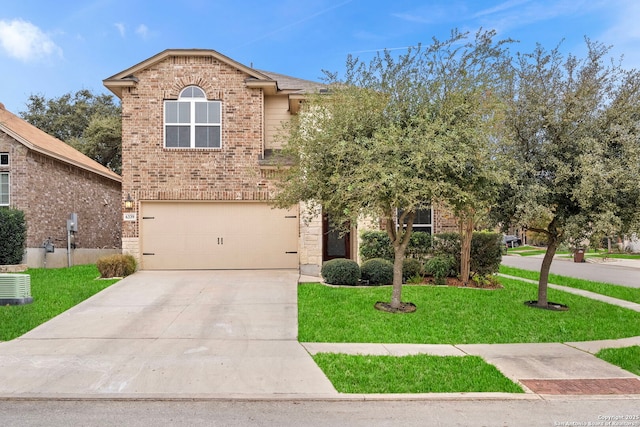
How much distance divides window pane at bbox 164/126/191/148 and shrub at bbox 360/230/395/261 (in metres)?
6.13

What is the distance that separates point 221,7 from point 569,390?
13.6m

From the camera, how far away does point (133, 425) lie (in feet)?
14.7

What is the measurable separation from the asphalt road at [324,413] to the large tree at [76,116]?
29.7 meters

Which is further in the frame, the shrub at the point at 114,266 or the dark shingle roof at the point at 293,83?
the dark shingle roof at the point at 293,83

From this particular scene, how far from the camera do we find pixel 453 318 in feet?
29.8

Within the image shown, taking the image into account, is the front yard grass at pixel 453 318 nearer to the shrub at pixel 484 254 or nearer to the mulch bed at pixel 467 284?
the mulch bed at pixel 467 284

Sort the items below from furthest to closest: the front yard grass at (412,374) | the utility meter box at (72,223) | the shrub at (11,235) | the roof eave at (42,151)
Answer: the utility meter box at (72,223), the roof eave at (42,151), the shrub at (11,235), the front yard grass at (412,374)

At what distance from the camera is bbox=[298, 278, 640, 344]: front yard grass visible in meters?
7.89

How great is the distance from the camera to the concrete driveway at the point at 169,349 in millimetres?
5496

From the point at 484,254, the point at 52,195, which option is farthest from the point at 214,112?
the point at 484,254

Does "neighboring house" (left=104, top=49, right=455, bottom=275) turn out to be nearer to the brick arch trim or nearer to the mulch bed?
the brick arch trim

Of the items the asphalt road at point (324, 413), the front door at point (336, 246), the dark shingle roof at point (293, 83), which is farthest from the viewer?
the dark shingle roof at point (293, 83)

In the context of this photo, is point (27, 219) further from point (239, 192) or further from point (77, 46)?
point (239, 192)

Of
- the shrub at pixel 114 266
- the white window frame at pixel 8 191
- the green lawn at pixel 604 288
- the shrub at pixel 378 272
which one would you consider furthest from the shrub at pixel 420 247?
the white window frame at pixel 8 191
